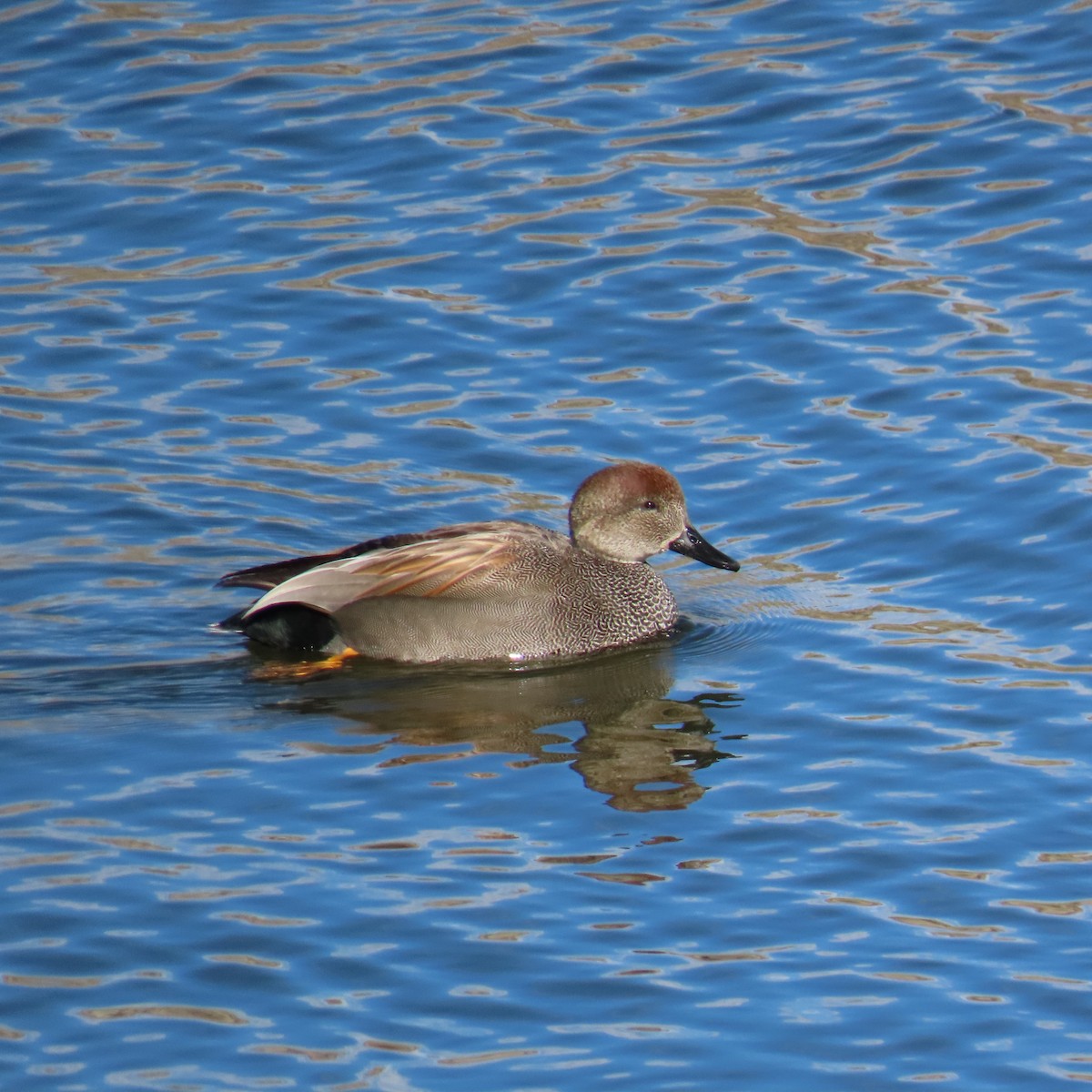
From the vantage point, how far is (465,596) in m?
9.37

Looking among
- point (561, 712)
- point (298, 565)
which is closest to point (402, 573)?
point (298, 565)

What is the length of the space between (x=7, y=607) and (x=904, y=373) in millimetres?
4797

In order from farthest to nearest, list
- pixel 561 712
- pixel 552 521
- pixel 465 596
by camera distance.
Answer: pixel 552 521 < pixel 465 596 < pixel 561 712

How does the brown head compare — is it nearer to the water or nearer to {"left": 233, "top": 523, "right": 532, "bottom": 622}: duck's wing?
the water

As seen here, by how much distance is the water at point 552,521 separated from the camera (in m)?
6.26

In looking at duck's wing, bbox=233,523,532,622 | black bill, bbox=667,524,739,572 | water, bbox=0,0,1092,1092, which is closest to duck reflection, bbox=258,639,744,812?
water, bbox=0,0,1092,1092

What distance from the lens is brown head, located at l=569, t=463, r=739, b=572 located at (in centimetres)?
973

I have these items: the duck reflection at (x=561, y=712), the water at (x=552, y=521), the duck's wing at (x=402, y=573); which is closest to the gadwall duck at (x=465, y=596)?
the duck's wing at (x=402, y=573)

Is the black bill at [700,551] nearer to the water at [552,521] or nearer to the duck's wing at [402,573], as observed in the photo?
the water at [552,521]

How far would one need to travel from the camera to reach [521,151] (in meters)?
14.6

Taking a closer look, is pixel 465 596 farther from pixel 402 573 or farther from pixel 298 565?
pixel 298 565

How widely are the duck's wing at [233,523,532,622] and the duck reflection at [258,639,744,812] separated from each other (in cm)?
30

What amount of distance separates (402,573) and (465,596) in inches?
11.3

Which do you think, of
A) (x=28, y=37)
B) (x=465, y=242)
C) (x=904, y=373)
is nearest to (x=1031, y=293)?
(x=904, y=373)
